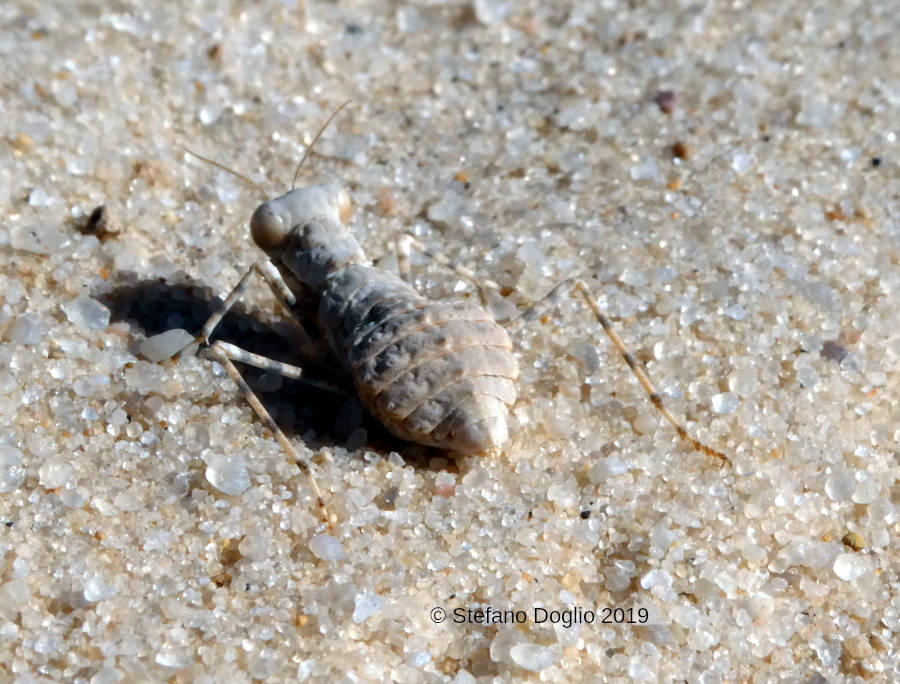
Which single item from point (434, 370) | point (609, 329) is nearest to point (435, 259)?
point (609, 329)

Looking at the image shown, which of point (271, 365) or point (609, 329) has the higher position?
point (609, 329)

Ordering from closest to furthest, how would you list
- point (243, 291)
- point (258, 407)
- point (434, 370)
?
point (434, 370), point (258, 407), point (243, 291)

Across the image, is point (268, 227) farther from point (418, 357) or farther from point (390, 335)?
point (418, 357)

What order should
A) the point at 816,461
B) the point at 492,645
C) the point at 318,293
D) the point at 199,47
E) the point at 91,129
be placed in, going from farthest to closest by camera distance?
1. the point at 199,47
2. the point at 91,129
3. the point at 318,293
4. the point at 816,461
5. the point at 492,645

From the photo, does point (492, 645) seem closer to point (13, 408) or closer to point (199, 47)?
point (13, 408)

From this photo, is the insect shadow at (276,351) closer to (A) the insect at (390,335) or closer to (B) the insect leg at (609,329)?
(A) the insect at (390,335)

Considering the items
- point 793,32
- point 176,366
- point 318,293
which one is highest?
point 793,32

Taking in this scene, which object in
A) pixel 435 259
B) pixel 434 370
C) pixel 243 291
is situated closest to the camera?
pixel 434 370

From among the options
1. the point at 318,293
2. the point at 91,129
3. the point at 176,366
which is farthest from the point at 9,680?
the point at 91,129

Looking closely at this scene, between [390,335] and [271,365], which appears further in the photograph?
[271,365]
